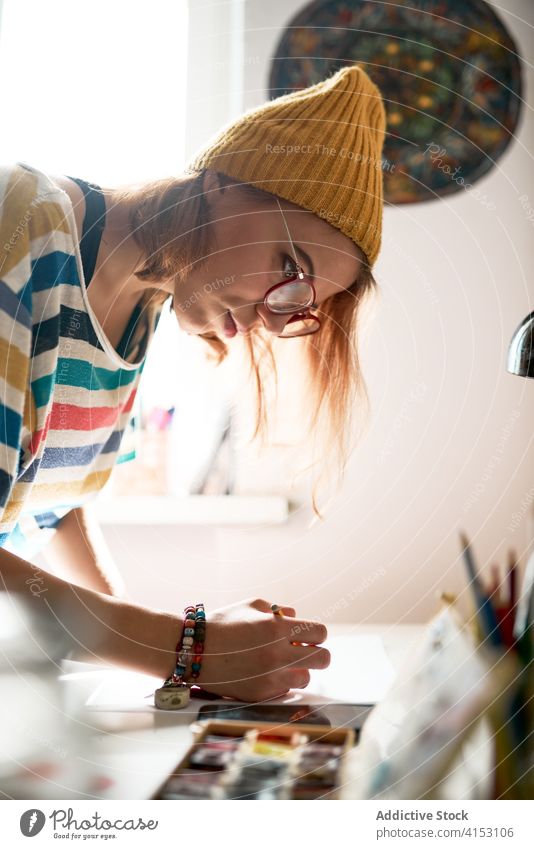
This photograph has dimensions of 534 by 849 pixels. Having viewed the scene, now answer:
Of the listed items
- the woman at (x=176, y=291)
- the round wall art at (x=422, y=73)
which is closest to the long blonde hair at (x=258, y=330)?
the woman at (x=176, y=291)

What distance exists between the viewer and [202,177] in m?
0.47

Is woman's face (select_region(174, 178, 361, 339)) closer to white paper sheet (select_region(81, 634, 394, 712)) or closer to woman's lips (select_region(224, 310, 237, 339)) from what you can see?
woman's lips (select_region(224, 310, 237, 339))

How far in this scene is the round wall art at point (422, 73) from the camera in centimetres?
56

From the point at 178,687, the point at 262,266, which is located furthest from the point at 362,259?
the point at 178,687

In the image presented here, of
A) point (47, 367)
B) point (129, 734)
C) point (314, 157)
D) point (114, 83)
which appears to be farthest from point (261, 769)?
point (114, 83)

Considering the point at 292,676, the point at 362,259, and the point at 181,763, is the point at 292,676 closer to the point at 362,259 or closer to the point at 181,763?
the point at 181,763

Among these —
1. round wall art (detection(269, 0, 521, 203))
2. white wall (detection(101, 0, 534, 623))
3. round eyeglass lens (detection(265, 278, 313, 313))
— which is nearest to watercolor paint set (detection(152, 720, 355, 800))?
white wall (detection(101, 0, 534, 623))

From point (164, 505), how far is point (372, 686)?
0.78 feet

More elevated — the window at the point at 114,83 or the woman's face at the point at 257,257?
the window at the point at 114,83

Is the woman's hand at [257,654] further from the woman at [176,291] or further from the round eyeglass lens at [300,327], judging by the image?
the round eyeglass lens at [300,327]

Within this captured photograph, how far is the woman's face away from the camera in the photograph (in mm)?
461

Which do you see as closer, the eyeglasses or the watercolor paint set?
the watercolor paint set

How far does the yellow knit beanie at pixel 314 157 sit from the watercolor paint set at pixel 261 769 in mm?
299

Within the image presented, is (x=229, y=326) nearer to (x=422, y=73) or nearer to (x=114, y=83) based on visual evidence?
(x=114, y=83)
